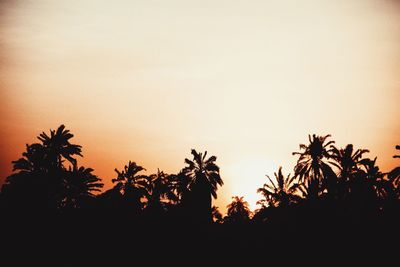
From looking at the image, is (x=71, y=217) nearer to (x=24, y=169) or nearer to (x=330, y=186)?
(x=24, y=169)

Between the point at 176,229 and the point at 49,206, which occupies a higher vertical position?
the point at 49,206

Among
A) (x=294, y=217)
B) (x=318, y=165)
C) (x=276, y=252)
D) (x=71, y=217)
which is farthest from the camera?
(x=318, y=165)

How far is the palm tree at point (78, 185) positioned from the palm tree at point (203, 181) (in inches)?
483

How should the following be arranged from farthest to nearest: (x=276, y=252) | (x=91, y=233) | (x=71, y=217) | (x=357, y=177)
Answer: (x=357, y=177) < (x=276, y=252) < (x=71, y=217) < (x=91, y=233)

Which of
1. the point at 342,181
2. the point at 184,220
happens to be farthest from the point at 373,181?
the point at 184,220

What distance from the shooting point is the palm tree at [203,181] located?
46375 mm

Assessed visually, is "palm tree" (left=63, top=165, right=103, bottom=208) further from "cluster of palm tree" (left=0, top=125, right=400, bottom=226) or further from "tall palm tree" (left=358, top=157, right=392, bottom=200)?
"tall palm tree" (left=358, top=157, right=392, bottom=200)

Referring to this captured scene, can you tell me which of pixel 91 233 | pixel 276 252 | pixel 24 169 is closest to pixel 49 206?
pixel 24 169

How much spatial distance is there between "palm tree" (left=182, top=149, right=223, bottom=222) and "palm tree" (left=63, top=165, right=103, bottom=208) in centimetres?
1228

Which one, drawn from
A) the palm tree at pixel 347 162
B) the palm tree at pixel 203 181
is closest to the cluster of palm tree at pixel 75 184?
the palm tree at pixel 203 181

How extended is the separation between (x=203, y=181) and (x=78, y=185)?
1577cm

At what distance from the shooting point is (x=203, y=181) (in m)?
46.9

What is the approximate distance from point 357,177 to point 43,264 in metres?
31.7

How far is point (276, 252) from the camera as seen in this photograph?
1227 inches
